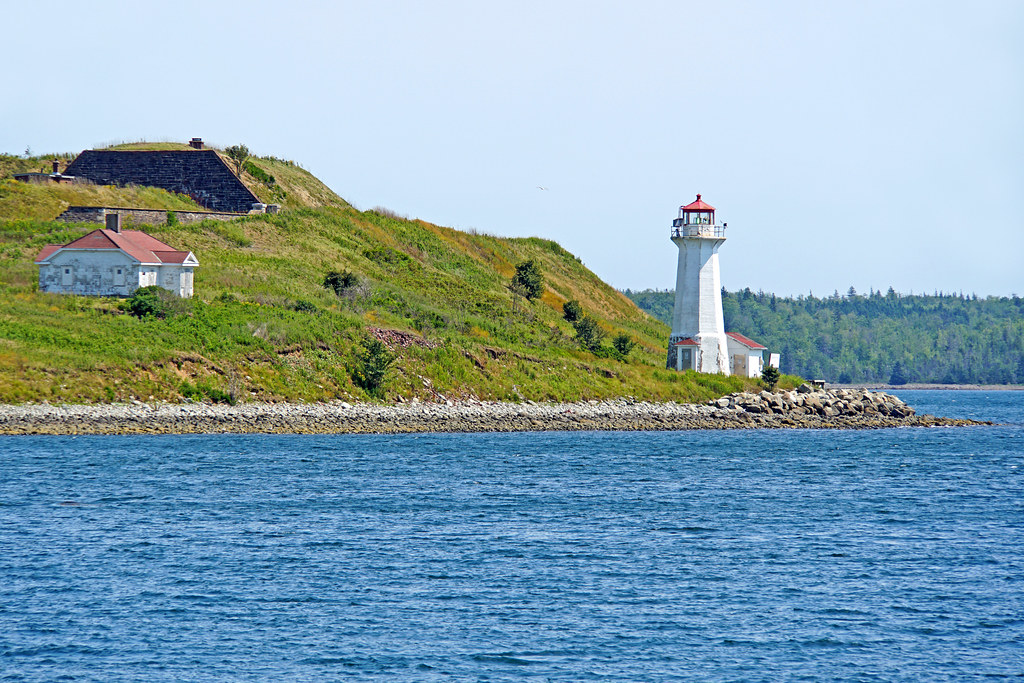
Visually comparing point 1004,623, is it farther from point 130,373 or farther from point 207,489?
point 130,373

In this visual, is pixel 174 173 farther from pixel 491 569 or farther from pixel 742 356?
pixel 491 569

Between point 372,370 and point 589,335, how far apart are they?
63.6ft

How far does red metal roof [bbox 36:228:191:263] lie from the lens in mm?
58062

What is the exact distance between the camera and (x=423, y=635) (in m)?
19.3

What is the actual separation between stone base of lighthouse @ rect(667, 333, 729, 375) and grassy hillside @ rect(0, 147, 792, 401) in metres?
1.49

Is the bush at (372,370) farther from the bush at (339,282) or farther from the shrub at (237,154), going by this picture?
the shrub at (237,154)

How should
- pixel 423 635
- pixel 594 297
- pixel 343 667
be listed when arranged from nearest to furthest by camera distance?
pixel 343 667, pixel 423 635, pixel 594 297

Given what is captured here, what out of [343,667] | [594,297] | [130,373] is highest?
[594,297]

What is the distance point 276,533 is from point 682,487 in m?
15.3

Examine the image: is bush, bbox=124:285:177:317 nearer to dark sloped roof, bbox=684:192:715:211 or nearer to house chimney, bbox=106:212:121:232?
house chimney, bbox=106:212:121:232

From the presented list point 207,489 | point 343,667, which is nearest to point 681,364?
point 207,489

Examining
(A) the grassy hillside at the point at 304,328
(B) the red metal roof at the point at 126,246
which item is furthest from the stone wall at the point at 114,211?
(B) the red metal roof at the point at 126,246

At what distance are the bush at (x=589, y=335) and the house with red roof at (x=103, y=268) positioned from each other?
2499 centimetres

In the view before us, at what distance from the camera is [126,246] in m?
58.6
